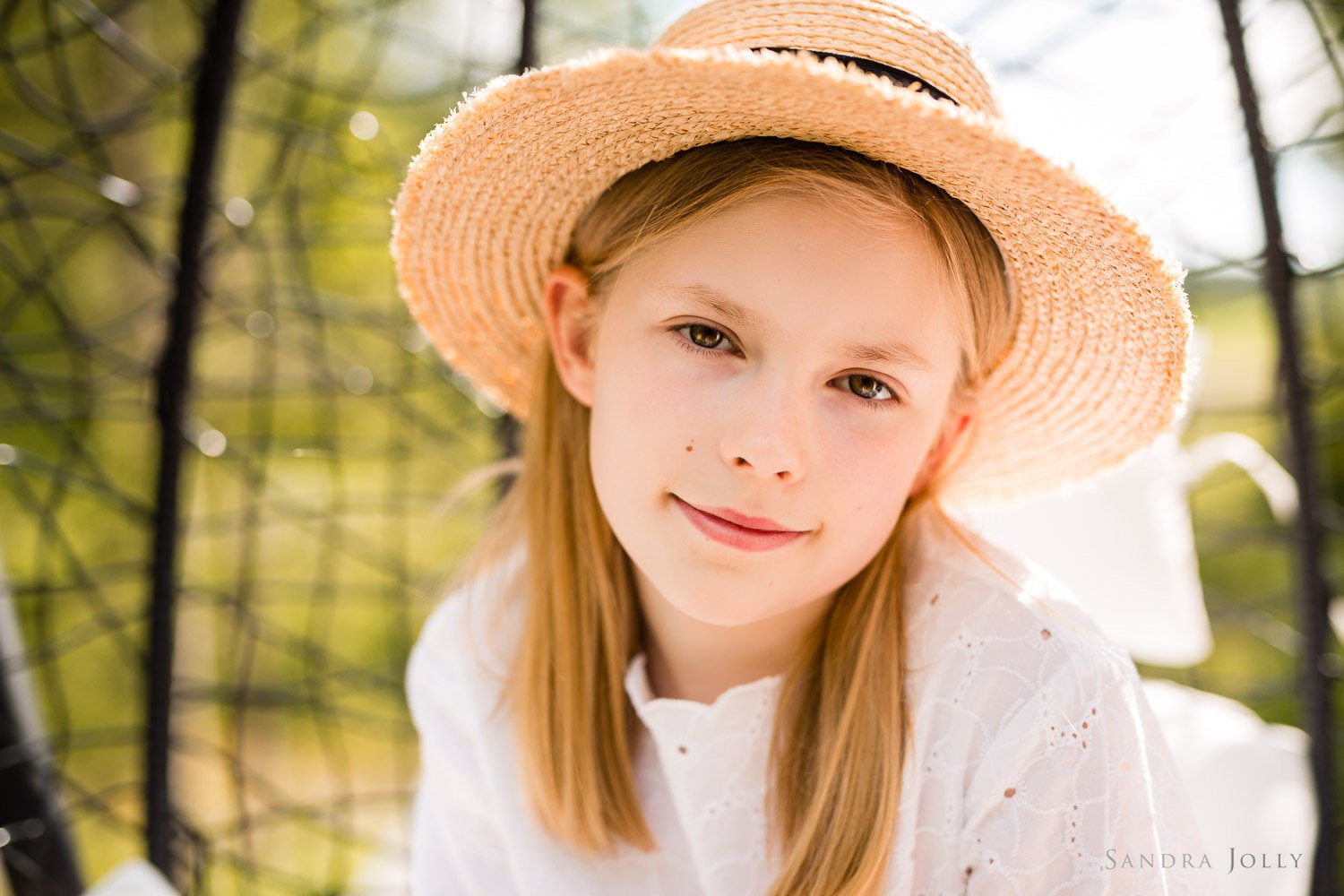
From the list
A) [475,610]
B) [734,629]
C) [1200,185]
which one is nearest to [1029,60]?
[1200,185]

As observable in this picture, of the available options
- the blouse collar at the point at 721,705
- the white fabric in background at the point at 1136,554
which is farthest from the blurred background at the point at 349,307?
the blouse collar at the point at 721,705

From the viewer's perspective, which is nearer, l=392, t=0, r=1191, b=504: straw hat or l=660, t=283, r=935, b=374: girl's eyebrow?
l=392, t=0, r=1191, b=504: straw hat

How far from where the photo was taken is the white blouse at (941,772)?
3.10 feet

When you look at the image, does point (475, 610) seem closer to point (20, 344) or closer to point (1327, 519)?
point (20, 344)

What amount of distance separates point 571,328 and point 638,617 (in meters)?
0.36

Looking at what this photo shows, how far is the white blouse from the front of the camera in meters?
0.95

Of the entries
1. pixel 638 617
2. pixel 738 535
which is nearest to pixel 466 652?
pixel 638 617

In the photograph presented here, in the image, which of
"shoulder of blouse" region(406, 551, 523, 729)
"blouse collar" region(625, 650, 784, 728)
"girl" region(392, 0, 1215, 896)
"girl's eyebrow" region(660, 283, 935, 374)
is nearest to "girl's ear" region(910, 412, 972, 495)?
"girl" region(392, 0, 1215, 896)

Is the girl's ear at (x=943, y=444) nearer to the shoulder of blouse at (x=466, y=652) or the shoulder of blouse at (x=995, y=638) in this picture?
the shoulder of blouse at (x=995, y=638)

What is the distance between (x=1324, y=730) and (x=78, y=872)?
4.92 feet

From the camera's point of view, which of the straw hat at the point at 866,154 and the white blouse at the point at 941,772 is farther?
the white blouse at the point at 941,772

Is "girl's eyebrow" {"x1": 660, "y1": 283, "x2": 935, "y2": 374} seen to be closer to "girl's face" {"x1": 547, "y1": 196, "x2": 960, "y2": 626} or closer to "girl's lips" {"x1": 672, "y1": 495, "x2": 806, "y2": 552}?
"girl's face" {"x1": 547, "y1": 196, "x2": 960, "y2": 626}

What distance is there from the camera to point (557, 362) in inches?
45.6

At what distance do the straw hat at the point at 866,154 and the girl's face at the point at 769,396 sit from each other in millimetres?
93
